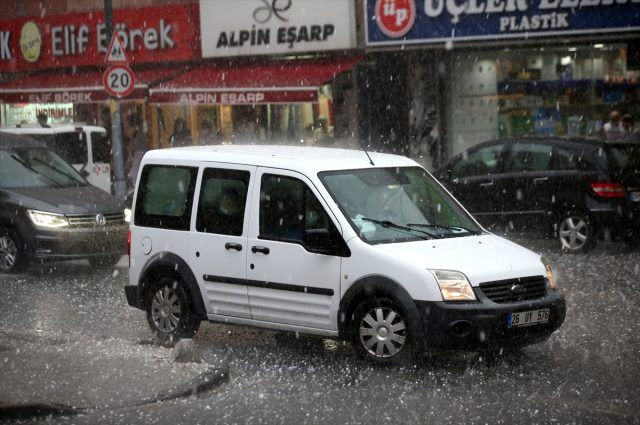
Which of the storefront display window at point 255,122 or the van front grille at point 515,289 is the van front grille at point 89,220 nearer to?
the van front grille at point 515,289

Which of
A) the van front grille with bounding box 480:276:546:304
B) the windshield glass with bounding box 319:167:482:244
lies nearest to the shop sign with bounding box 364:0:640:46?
the windshield glass with bounding box 319:167:482:244

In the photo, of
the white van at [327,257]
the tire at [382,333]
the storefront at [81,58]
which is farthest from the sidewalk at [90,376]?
the storefront at [81,58]

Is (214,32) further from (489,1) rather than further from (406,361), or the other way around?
(406,361)

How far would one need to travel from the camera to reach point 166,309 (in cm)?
1006

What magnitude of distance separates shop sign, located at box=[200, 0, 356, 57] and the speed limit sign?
5.00m

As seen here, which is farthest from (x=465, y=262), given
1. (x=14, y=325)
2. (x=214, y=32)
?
(x=214, y=32)

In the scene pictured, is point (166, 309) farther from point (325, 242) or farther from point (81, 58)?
point (81, 58)

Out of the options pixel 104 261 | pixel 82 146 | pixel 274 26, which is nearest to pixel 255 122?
pixel 274 26

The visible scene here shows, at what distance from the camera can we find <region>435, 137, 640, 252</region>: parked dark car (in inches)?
607

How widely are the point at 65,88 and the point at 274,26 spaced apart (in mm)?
5332

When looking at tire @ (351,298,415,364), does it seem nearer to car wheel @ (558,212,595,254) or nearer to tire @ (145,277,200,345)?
tire @ (145,277,200,345)

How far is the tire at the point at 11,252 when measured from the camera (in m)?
14.7

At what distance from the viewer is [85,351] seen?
918 centimetres

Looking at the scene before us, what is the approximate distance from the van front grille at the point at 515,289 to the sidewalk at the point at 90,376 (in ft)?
→ 6.43
